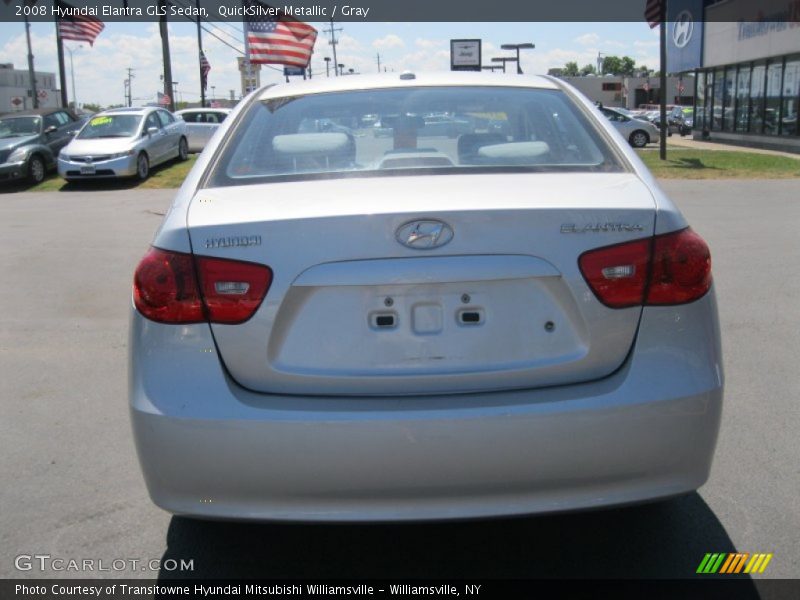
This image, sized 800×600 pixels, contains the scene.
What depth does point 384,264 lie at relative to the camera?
8.25 feet

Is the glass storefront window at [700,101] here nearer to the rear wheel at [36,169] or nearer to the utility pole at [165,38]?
the utility pole at [165,38]

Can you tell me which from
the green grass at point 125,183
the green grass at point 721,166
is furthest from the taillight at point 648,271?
the green grass at point 125,183

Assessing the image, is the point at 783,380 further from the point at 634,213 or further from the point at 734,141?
the point at 734,141

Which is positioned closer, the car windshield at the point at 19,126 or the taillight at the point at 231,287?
the taillight at the point at 231,287

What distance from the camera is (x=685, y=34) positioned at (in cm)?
3616

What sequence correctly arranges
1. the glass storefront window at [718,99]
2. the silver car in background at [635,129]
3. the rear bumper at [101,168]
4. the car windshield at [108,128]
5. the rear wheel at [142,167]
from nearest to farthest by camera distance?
the rear bumper at [101,168], the rear wheel at [142,167], the car windshield at [108,128], the silver car in background at [635,129], the glass storefront window at [718,99]

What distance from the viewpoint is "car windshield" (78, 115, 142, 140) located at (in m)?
18.7

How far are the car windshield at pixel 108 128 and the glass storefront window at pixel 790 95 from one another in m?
20.1

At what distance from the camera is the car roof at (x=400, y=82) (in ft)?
12.3

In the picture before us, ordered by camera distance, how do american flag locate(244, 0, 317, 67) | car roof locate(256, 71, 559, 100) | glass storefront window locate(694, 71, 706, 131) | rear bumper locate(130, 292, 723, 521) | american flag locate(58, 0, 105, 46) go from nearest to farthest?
1. rear bumper locate(130, 292, 723, 521)
2. car roof locate(256, 71, 559, 100)
3. american flag locate(244, 0, 317, 67)
4. american flag locate(58, 0, 105, 46)
5. glass storefront window locate(694, 71, 706, 131)

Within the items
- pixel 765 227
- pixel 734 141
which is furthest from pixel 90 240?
pixel 734 141

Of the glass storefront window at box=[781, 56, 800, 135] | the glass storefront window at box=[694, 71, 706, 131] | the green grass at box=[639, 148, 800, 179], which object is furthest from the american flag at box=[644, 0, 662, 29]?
the glass storefront window at box=[694, 71, 706, 131]

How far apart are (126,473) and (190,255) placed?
172cm

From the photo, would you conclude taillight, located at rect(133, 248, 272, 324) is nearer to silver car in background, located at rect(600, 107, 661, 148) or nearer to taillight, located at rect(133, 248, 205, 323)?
taillight, located at rect(133, 248, 205, 323)
